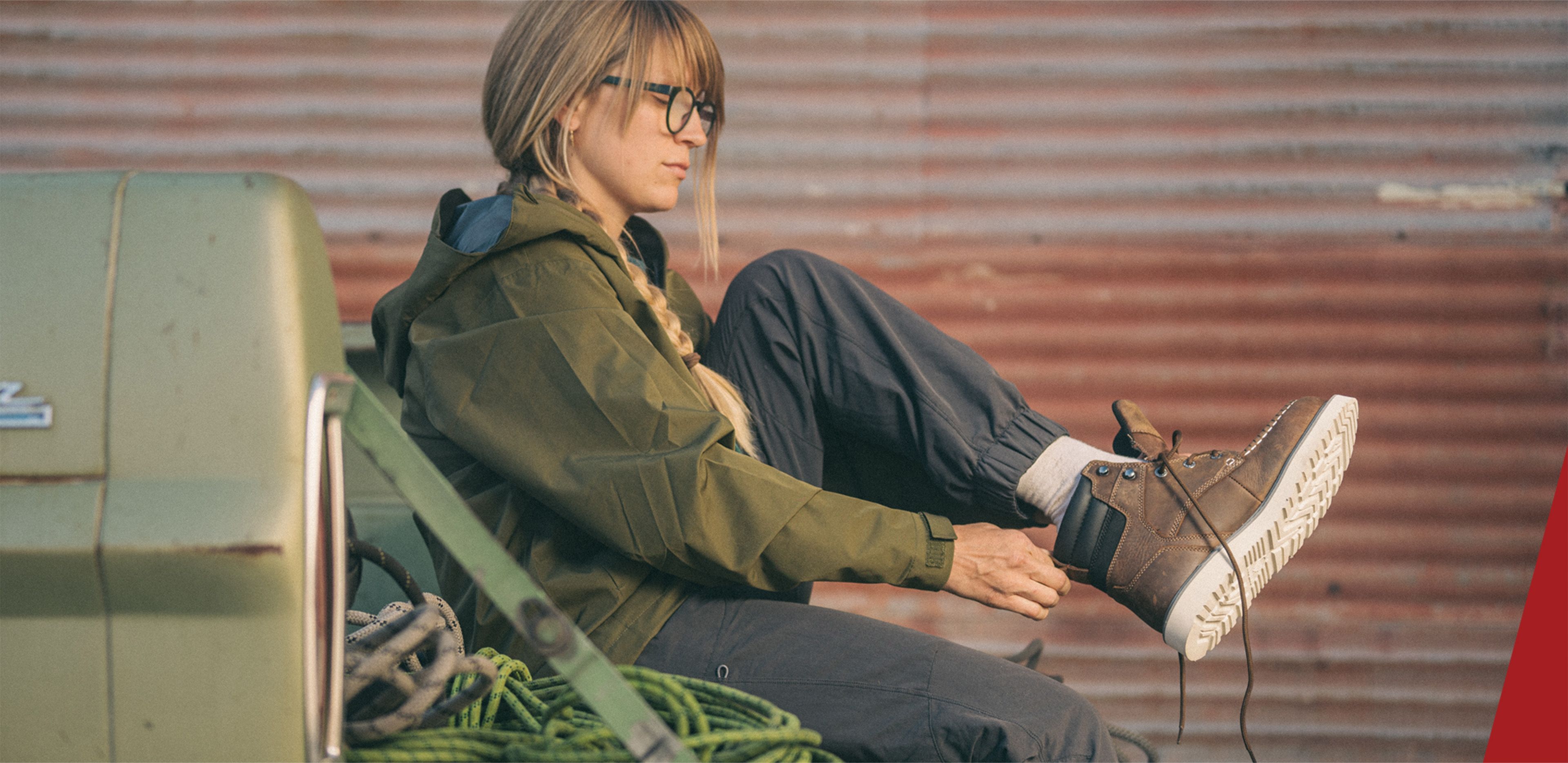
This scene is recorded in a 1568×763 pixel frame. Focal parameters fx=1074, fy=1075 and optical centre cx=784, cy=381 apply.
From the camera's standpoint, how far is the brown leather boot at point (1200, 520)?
5.00 feet

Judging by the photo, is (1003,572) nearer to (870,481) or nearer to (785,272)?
(870,481)

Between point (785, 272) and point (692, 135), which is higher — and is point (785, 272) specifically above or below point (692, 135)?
below

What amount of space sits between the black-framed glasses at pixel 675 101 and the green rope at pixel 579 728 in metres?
0.93

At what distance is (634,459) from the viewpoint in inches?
51.4

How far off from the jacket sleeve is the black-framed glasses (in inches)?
19.1

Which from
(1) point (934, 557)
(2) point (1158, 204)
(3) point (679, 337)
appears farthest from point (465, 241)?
(2) point (1158, 204)

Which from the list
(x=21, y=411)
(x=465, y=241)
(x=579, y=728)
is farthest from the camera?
(x=465, y=241)

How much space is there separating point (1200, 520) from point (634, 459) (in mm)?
825

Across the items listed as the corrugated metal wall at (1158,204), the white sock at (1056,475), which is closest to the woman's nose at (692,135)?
the white sock at (1056,475)

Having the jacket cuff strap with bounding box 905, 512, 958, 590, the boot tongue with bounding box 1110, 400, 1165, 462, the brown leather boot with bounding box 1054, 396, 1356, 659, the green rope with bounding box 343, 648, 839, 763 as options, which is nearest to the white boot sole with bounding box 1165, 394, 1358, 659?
the brown leather boot with bounding box 1054, 396, 1356, 659

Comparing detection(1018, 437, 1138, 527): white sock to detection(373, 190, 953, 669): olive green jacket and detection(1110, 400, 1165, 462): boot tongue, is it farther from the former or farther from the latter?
detection(373, 190, 953, 669): olive green jacket

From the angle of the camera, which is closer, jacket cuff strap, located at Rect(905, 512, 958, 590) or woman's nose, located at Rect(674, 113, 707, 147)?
jacket cuff strap, located at Rect(905, 512, 958, 590)

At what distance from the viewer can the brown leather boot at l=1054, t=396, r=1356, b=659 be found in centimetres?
152

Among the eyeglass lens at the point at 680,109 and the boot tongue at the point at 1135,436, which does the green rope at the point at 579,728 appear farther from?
the eyeglass lens at the point at 680,109
